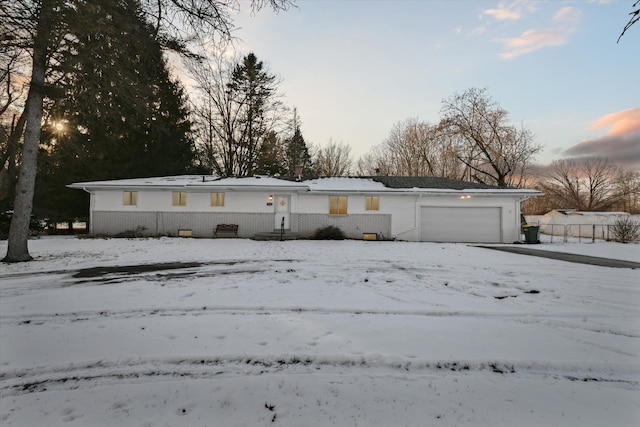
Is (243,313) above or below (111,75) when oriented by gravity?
below

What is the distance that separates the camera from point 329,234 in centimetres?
1587

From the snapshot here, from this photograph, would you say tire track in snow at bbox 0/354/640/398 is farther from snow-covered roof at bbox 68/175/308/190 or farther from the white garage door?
the white garage door

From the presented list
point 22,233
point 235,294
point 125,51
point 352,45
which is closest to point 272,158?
point 352,45

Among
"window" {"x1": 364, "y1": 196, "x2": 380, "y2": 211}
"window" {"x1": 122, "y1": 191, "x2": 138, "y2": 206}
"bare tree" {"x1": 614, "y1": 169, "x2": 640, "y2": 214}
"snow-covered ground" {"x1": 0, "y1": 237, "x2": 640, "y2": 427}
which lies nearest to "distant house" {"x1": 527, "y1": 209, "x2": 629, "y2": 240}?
"window" {"x1": 364, "y1": 196, "x2": 380, "y2": 211}

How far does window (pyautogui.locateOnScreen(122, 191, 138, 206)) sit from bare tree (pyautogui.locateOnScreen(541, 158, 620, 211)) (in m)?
53.5

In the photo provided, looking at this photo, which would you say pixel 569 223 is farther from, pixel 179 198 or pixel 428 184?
pixel 179 198

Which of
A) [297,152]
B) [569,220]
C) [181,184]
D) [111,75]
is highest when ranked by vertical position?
[297,152]

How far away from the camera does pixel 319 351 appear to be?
3314mm

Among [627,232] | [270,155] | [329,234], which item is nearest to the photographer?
[329,234]

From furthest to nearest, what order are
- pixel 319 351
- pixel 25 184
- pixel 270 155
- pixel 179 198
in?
pixel 270 155, pixel 179 198, pixel 25 184, pixel 319 351

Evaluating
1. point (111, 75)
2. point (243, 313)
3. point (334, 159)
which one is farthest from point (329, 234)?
point (334, 159)

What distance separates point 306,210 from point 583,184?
5262cm

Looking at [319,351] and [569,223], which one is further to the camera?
[569,223]

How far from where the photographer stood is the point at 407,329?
155 inches
